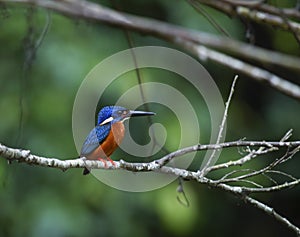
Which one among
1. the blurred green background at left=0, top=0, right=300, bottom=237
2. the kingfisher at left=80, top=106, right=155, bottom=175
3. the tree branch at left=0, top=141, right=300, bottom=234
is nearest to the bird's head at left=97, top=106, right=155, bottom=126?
the kingfisher at left=80, top=106, right=155, bottom=175

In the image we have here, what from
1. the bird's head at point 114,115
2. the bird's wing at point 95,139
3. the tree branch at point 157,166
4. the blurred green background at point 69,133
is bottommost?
the blurred green background at point 69,133

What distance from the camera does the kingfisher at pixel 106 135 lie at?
8.98 feet

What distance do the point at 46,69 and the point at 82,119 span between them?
0.87 m

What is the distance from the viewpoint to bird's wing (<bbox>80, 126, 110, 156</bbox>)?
9.02ft

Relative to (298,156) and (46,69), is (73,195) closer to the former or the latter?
(46,69)

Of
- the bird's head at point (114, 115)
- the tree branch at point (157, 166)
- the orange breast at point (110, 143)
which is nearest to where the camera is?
the tree branch at point (157, 166)

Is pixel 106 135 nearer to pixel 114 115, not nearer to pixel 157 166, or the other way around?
pixel 114 115

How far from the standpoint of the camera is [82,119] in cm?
379

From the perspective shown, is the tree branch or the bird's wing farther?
the bird's wing

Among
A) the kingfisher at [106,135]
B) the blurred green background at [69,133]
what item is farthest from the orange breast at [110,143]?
the blurred green background at [69,133]

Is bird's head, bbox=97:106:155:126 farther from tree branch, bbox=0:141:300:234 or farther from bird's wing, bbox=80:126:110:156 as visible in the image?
tree branch, bbox=0:141:300:234

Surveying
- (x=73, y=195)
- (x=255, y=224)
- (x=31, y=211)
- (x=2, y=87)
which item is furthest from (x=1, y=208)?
(x=255, y=224)

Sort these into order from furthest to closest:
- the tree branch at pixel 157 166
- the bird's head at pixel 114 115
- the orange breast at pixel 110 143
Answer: the bird's head at pixel 114 115
the orange breast at pixel 110 143
the tree branch at pixel 157 166

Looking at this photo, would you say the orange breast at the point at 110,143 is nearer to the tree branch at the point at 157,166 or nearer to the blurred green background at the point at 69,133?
the tree branch at the point at 157,166
